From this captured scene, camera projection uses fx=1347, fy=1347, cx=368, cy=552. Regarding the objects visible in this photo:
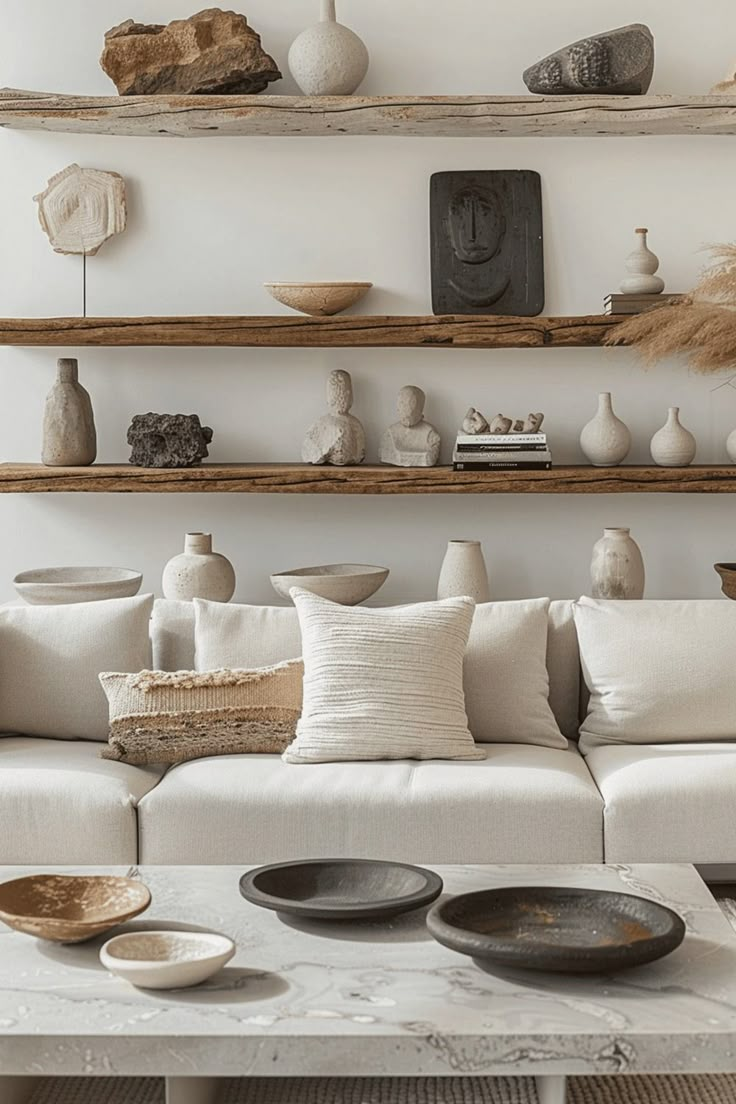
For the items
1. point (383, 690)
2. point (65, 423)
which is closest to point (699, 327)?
point (383, 690)

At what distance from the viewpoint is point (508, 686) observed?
3.36 m

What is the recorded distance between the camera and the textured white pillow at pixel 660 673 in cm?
334

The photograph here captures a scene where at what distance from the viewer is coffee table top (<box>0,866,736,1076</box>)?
5.90 ft

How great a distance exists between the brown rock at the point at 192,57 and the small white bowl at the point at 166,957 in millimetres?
2693

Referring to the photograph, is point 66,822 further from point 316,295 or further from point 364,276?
point 364,276

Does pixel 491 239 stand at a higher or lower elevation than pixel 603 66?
lower

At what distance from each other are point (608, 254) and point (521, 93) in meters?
0.55

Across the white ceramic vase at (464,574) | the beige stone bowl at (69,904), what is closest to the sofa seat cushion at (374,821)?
the beige stone bowl at (69,904)

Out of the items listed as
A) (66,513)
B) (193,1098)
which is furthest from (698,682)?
(66,513)

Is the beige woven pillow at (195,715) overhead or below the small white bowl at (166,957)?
overhead

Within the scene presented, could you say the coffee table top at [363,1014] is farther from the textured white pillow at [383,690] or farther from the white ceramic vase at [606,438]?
the white ceramic vase at [606,438]

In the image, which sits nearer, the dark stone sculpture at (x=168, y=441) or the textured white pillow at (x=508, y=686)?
the textured white pillow at (x=508, y=686)

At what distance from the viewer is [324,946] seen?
210 cm

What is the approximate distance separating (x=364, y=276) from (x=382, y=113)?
0.50 m
